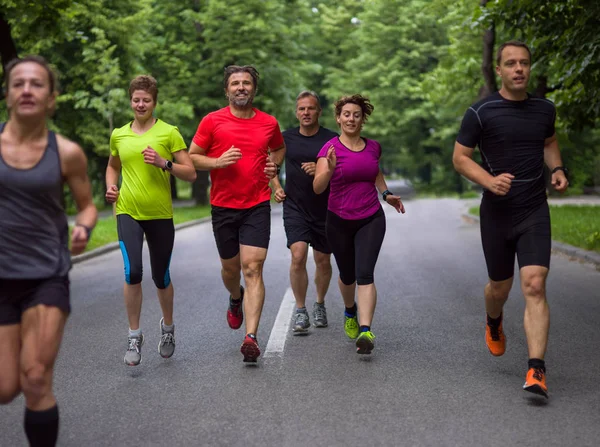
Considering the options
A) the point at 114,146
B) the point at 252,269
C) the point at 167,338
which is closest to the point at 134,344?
the point at 167,338

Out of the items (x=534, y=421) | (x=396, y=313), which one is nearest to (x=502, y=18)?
(x=396, y=313)

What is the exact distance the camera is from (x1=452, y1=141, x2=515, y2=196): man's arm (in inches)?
218

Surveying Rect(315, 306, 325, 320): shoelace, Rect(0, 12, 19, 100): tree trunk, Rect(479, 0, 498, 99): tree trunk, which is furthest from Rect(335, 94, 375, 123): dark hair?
Rect(479, 0, 498, 99): tree trunk

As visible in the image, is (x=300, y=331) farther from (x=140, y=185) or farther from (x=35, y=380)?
(x=35, y=380)

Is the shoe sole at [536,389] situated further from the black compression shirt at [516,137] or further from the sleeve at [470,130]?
the sleeve at [470,130]

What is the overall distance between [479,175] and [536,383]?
4.23 feet

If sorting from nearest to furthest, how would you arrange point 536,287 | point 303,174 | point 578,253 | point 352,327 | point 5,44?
point 536,287
point 352,327
point 303,174
point 578,253
point 5,44

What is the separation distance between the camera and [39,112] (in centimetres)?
378

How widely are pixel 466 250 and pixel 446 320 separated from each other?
8.11 meters

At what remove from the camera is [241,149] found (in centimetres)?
677

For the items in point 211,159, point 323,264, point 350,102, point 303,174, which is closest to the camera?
point 211,159

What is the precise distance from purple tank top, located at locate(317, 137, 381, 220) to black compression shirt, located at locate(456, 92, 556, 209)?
128 centimetres

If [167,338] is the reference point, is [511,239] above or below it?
above

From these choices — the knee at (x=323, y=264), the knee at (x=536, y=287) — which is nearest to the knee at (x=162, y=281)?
the knee at (x=323, y=264)
